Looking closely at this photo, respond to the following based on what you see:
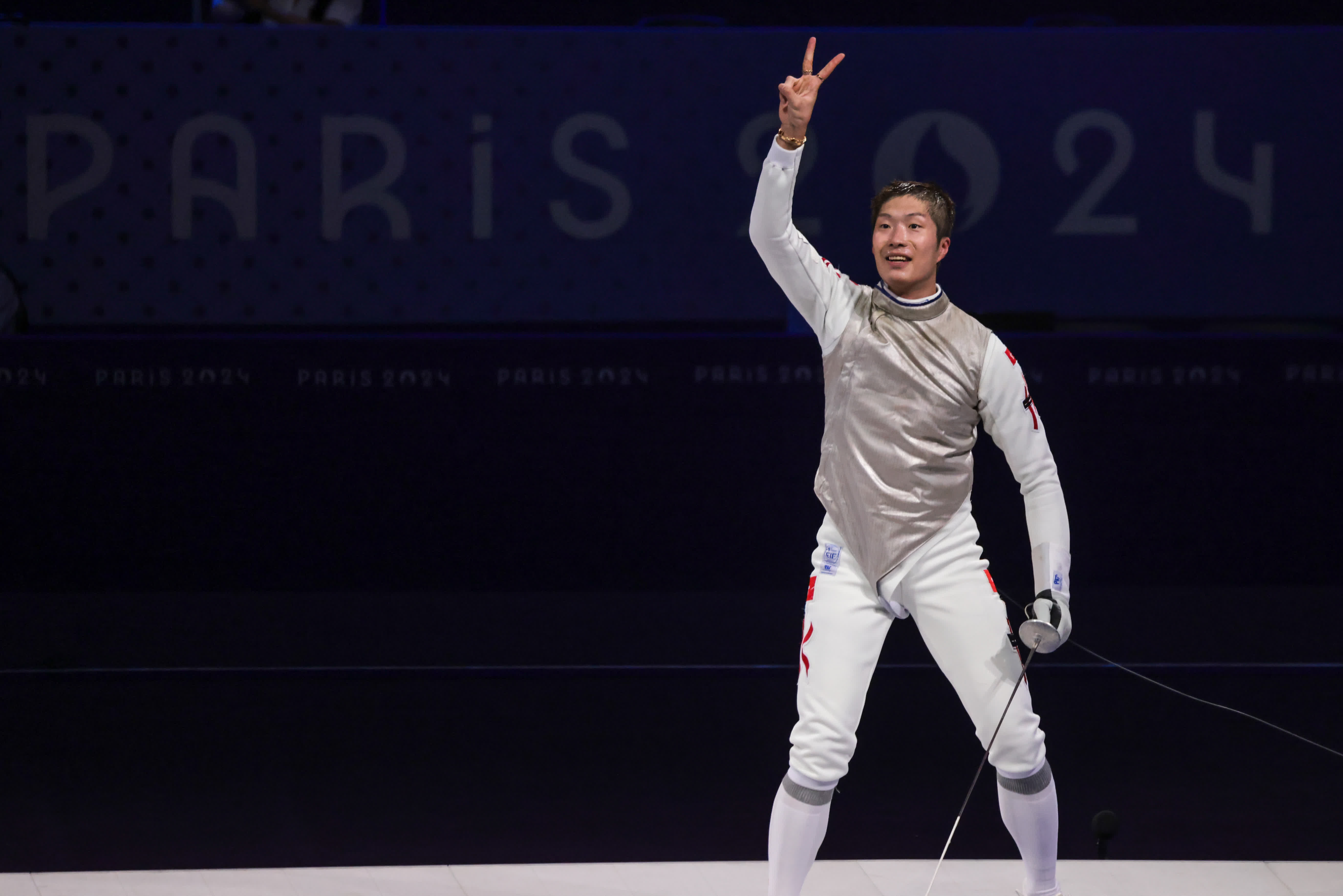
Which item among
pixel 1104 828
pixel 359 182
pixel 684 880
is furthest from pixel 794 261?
pixel 359 182

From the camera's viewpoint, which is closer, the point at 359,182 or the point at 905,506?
the point at 905,506

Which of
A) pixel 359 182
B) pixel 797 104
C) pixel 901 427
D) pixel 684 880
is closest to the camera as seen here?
pixel 797 104

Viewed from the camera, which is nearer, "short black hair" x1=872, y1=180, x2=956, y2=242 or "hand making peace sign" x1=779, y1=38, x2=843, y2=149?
"hand making peace sign" x1=779, y1=38, x2=843, y2=149

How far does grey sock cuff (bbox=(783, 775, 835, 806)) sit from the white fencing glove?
39 cm

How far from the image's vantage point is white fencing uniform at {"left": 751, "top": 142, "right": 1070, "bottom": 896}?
7.89ft

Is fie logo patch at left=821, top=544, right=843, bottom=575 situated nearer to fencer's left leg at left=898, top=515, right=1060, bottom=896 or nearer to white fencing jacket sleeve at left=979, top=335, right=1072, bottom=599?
fencer's left leg at left=898, top=515, right=1060, bottom=896

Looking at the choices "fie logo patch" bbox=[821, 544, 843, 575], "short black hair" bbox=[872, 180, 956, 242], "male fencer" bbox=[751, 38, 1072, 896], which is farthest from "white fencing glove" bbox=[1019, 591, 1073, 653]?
"short black hair" bbox=[872, 180, 956, 242]

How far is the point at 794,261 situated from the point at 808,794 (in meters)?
0.83

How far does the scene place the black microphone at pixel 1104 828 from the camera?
9.87ft

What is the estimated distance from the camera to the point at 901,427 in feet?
8.00

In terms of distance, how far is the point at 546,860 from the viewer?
3203mm

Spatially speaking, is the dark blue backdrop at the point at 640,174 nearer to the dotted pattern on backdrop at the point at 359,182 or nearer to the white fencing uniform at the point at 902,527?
the dotted pattern on backdrop at the point at 359,182

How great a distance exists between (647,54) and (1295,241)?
2501 millimetres

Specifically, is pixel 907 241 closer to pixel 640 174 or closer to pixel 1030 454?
pixel 1030 454
